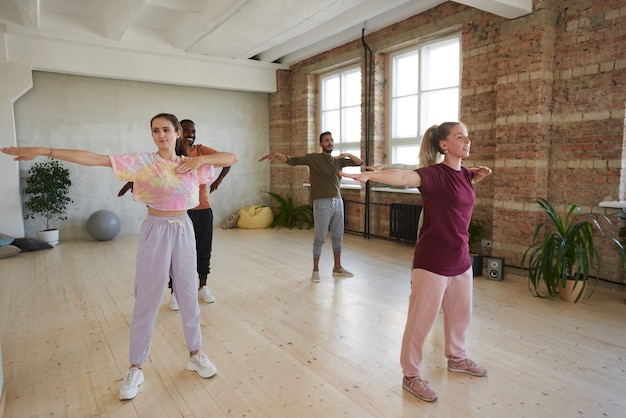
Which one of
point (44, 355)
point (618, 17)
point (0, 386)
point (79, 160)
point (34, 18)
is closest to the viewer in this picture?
point (79, 160)

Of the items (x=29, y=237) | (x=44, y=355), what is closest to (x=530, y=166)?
(x=44, y=355)

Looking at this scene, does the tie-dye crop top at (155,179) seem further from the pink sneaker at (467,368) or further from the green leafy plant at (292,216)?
the green leafy plant at (292,216)

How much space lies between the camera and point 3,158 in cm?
691

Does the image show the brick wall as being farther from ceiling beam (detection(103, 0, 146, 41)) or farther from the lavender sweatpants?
ceiling beam (detection(103, 0, 146, 41))

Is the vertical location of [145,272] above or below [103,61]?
below

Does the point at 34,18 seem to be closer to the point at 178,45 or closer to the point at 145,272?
the point at 178,45

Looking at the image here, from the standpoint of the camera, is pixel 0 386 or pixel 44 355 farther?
pixel 44 355

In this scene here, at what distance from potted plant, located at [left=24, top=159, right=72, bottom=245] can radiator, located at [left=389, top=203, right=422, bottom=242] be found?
5447mm

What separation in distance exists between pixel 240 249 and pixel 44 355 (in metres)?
3.86

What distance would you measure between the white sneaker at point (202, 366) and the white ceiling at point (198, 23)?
4.46 m

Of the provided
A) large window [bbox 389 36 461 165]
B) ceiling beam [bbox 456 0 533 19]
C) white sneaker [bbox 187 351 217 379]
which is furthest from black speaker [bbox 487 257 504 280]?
white sneaker [bbox 187 351 217 379]

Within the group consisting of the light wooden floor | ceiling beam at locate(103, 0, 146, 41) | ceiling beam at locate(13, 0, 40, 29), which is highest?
ceiling beam at locate(103, 0, 146, 41)

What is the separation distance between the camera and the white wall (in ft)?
24.5

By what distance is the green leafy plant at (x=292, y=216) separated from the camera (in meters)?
9.05
